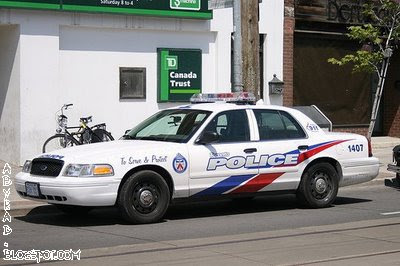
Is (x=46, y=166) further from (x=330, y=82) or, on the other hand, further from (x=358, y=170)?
(x=330, y=82)

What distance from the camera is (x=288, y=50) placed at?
19.9m

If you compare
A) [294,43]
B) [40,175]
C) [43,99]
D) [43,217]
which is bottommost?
[43,217]

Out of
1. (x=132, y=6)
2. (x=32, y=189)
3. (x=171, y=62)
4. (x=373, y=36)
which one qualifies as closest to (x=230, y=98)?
(x=32, y=189)

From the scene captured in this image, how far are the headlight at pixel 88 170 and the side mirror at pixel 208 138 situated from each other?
1434 millimetres

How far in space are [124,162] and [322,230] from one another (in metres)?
2.73

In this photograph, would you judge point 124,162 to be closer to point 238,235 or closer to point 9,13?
point 238,235

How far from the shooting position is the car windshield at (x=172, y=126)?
36.2 ft

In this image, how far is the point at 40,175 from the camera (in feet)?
34.3

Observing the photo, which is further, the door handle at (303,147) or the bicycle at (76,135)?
the bicycle at (76,135)

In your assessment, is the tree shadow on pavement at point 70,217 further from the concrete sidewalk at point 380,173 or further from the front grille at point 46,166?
the front grille at point 46,166

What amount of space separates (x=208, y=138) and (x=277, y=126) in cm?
142

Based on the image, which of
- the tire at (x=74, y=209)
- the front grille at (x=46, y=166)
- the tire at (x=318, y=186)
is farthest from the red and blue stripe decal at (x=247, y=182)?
the front grille at (x=46, y=166)

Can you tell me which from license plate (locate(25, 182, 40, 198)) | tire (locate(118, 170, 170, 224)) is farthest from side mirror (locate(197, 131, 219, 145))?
license plate (locate(25, 182, 40, 198))

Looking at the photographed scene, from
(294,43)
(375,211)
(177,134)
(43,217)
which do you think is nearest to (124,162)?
(177,134)
